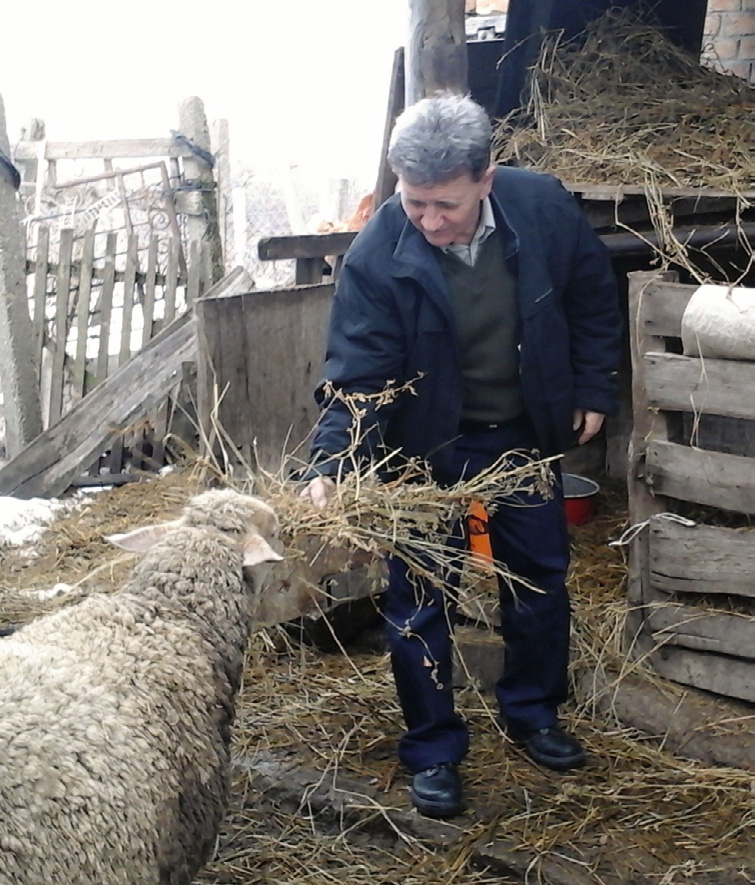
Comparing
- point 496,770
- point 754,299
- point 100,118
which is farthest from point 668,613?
point 100,118

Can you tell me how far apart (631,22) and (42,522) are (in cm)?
428

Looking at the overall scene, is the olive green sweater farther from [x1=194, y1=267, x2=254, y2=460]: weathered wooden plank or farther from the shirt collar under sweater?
[x1=194, y1=267, x2=254, y2=460]: weathered wooden plank

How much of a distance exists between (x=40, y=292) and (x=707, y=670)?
5228 millimetres

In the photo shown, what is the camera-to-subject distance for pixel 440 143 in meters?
3.13

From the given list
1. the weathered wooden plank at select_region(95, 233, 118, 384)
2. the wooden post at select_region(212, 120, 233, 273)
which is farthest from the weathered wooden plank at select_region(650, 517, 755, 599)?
the wooden post at select_region(212, 120, 233, 273)

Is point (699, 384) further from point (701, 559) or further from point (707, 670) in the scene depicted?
point (707, 670)

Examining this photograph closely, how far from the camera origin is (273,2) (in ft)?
69.8

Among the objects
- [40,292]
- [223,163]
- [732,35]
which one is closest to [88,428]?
[40,292]

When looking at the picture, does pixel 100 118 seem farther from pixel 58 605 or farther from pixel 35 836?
pixel 35 836

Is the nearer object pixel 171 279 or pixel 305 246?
pixel 305 246

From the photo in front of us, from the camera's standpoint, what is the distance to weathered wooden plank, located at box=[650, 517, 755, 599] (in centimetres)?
385

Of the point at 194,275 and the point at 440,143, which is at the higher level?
the point at 440,143

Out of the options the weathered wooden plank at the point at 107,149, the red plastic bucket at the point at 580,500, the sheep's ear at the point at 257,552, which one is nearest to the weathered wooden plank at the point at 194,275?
the weathered wooden plank at the point at 107,149

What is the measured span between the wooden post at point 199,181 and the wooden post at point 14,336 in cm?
145
